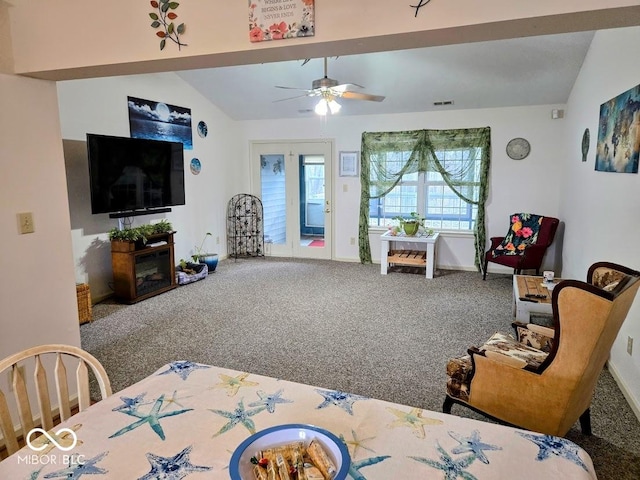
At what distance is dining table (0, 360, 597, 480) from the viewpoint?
1004 millimetres

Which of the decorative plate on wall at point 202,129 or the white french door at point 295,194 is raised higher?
the decorative plate on wall at point 202,129

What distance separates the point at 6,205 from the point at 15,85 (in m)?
0.63

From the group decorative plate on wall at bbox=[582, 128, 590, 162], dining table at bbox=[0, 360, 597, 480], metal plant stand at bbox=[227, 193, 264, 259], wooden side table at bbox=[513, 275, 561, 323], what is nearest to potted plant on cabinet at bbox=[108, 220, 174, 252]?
metal plant stand at bbox=[227, 193, 264, 259]

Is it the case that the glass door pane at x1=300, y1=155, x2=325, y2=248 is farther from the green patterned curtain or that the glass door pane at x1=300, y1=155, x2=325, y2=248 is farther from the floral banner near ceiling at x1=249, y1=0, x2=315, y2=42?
the floral banner near ceiling at x1=249, y1=0, x2=315, y2=42

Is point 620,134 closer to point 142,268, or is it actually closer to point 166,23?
point 166,23

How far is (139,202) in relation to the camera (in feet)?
15.6

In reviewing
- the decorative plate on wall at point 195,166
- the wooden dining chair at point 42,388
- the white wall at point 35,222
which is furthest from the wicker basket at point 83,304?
the wooden dining chair at point 42,388

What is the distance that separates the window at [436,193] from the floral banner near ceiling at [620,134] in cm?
243

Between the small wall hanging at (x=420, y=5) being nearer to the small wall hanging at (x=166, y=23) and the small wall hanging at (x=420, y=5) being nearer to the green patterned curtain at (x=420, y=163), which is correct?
the small wall hanging at (x=166, y=23)

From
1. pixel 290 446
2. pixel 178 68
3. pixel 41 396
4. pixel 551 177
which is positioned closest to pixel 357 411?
pixel 290 446

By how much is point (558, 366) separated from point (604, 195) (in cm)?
217

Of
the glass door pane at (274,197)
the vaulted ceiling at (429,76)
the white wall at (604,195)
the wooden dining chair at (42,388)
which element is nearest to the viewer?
the wooden dining chair at (42,388)

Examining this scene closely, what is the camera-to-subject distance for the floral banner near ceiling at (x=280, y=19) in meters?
1.67

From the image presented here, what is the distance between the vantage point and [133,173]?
4648mm
